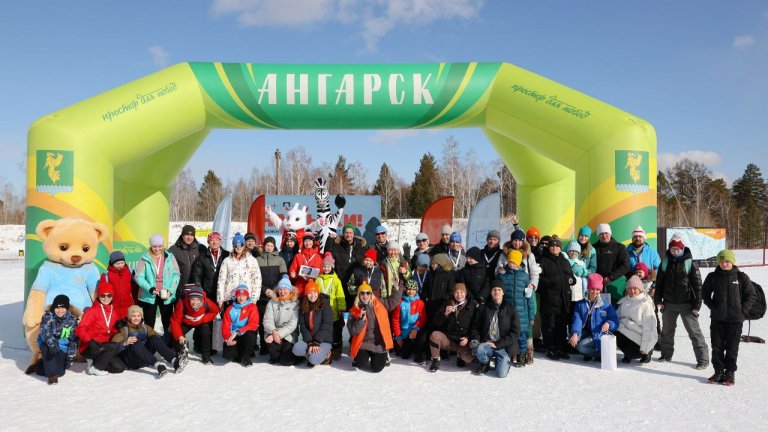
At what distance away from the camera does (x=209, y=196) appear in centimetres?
4472

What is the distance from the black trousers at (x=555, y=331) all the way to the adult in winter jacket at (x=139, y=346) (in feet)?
12.1

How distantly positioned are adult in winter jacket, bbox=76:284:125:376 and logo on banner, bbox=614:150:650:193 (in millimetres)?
5778

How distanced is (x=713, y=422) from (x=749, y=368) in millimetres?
1946

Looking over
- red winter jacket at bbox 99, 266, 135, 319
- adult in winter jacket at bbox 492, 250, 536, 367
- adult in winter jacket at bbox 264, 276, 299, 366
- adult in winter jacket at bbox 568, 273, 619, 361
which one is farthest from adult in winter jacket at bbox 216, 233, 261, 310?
adult in winter jacket at bbox 568, 273, 619, 361

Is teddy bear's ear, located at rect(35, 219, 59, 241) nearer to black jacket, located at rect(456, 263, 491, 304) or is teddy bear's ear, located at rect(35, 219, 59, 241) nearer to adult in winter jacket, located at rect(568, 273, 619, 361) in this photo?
black jacket, located at rect(456, 263, 491, 304)

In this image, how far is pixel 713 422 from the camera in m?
3.60

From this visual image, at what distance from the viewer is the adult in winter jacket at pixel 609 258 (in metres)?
5.67

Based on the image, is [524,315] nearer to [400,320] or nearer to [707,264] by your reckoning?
[400,320]

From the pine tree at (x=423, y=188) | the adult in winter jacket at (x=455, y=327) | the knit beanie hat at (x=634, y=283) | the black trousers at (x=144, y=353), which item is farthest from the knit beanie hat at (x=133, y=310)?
the pine tree at (x=423, y=188)

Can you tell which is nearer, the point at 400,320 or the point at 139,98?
the point at 400,320

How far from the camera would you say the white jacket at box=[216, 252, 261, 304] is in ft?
17.7

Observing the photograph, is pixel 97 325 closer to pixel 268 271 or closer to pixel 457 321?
pixel 268 271

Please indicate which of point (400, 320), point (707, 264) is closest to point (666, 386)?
point (400, 320)

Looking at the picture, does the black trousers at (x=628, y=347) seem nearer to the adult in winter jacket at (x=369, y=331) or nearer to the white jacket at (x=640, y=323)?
the white jacket at (x=640, y=323)
